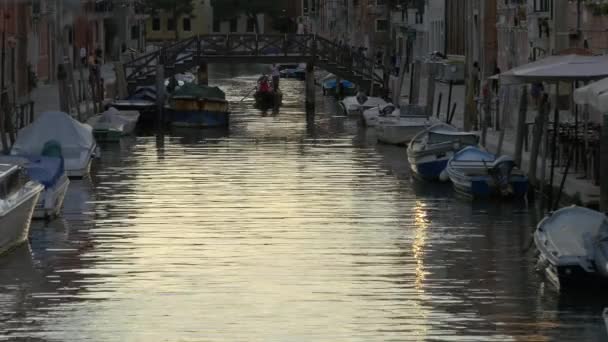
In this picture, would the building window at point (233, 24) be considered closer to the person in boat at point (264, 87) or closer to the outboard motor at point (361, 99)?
the person in boat at point (264, 87)

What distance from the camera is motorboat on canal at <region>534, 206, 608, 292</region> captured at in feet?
70.4

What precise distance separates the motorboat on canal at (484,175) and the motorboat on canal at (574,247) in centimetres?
890

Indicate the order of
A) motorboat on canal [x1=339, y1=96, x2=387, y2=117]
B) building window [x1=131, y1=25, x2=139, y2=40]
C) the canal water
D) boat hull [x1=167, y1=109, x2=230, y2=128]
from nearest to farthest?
the canal water → boat hull [x1=167, y1=109, x2=230, y2=128] → motorboat on canal [x1=339, y1=96, x2=387, y2=117] → building window [x1=131, y1=25, x2=139, y2=40]

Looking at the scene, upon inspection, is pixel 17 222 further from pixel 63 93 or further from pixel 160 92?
pixel 160 92

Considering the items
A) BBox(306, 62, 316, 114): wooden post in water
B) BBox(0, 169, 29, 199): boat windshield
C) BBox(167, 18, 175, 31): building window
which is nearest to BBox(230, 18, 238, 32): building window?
BBox(167, 18, 175, 31): building window

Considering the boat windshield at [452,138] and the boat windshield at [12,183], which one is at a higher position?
the boat windshield at [12,183]

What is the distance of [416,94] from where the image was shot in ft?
191

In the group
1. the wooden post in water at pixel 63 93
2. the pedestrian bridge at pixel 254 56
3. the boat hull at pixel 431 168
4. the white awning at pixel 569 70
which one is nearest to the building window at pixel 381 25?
the pedestrian bridge at pixel 254 56

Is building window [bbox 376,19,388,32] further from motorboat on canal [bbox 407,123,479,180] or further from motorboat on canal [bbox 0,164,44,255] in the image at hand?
motorboat on canal [bbox 0,164,44,255]

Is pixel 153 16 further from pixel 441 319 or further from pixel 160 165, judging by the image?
pixel 441 319

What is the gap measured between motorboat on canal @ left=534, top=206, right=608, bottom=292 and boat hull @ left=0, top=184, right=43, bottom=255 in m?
7.71

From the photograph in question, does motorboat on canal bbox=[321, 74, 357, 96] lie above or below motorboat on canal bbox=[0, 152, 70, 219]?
below

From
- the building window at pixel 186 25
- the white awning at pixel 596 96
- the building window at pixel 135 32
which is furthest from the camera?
the building window at pixel 186 25

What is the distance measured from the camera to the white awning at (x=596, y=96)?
24.8 metres
